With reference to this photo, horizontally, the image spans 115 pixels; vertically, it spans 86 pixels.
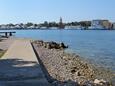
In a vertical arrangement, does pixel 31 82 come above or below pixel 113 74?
above

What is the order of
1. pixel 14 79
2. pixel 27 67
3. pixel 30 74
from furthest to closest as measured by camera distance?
pixel 27 67
pixel 30 74
pixel 14 79

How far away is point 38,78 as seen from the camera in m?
14.5

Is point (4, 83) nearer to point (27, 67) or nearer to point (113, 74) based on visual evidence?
point (27, 67)

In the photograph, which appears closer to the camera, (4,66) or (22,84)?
(22,84)

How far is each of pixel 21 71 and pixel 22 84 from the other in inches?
127

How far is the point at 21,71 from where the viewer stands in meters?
16.4

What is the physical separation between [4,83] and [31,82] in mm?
989

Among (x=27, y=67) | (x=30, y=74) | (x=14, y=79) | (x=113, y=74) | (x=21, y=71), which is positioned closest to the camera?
(x=14, y=79)

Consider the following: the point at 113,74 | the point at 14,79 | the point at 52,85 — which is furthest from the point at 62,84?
the point at 113,74

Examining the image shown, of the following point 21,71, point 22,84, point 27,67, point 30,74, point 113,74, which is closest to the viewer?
point 22,84

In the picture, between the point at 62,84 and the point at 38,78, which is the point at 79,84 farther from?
the point at 38,78

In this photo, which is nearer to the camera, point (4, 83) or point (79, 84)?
point (4, 83)

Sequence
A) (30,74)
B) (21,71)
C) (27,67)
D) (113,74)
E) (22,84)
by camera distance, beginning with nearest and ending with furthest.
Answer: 1. (22,84)
2. (30,74)
3. (21,71)
4. (27,67)
5. (113,74)

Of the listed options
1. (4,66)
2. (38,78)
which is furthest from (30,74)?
(4,66)
